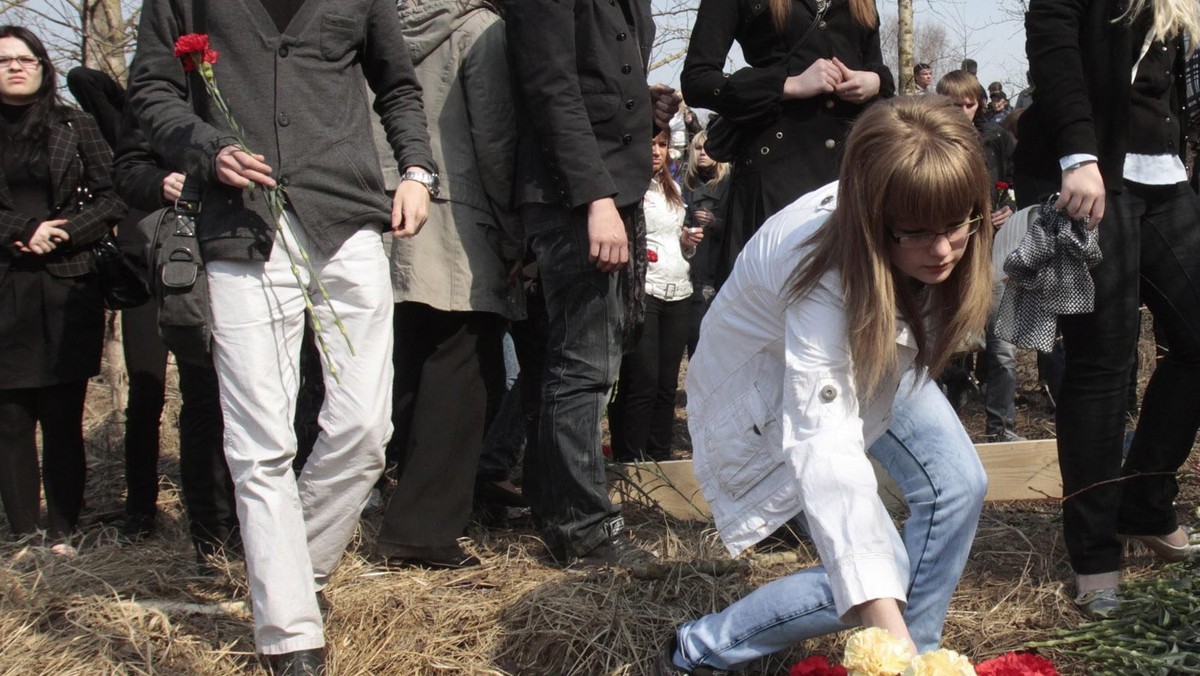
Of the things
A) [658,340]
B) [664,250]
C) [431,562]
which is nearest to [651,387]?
[658,340]

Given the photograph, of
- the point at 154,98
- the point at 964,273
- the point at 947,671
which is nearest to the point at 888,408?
the point at 964,273

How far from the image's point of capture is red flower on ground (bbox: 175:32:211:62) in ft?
8.86

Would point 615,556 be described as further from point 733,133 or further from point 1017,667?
point 1017,667

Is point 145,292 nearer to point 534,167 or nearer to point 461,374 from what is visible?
point 461,374

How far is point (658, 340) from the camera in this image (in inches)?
226

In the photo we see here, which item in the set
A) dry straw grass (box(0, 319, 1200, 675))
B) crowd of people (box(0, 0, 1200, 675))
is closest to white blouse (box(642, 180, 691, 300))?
crowd of people (box(0, 0, 1200, 675))

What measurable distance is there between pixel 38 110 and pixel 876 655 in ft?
12.8

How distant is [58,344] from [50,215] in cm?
49

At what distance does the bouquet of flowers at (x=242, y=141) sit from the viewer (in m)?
2.72

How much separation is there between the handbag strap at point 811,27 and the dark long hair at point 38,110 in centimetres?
277

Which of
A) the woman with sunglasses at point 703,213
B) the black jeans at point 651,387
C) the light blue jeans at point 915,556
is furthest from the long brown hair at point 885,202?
the woman with sunglasses at point 703,213

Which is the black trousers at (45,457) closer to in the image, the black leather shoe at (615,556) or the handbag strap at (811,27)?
the black leather shoe at (615,556)

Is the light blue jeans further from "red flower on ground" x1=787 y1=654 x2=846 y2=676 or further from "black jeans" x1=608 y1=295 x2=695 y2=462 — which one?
"black jeans" x1=608 y1=295 x2=695 y2=462

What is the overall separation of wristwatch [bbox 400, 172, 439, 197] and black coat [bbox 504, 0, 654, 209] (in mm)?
381
